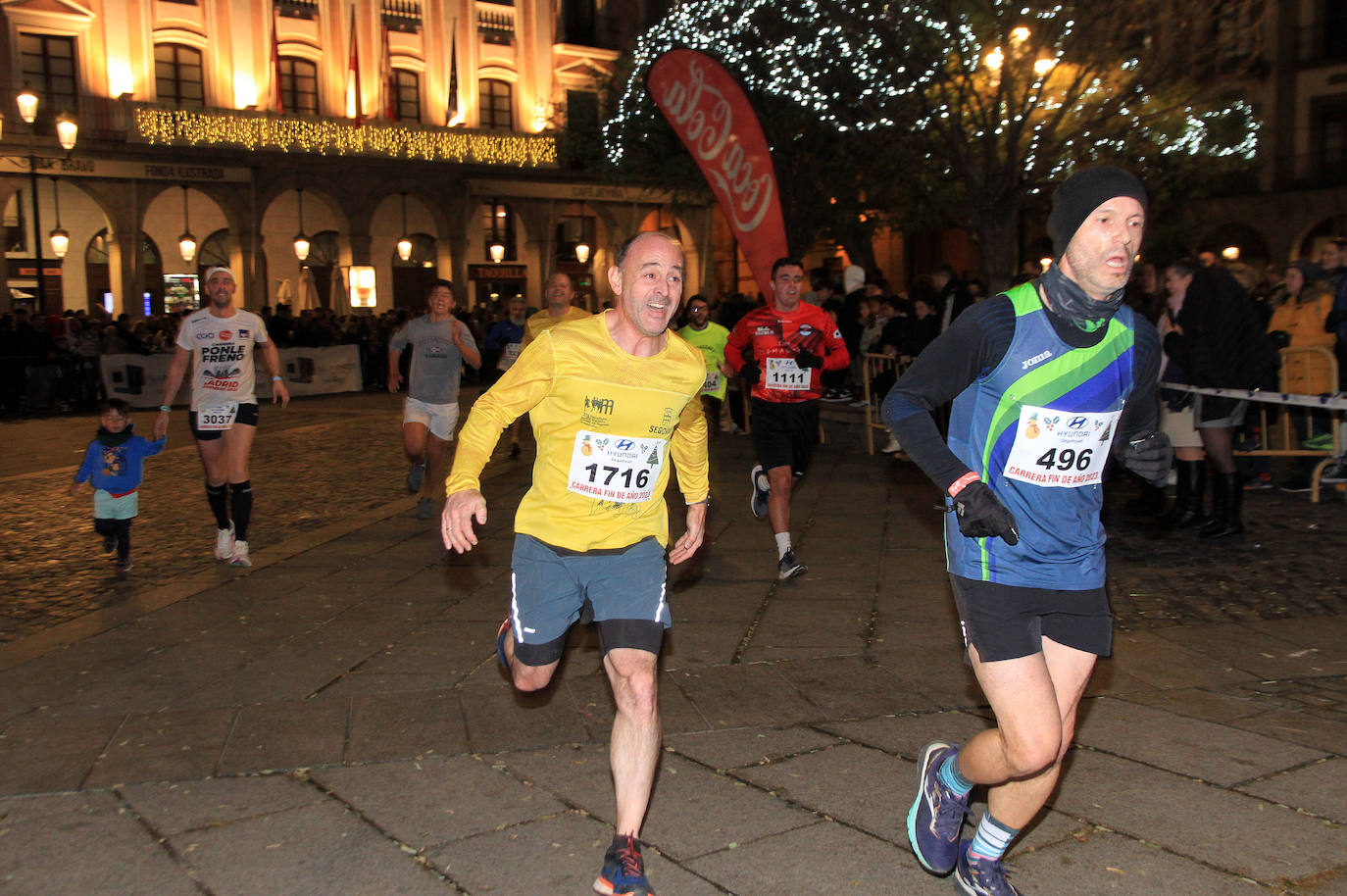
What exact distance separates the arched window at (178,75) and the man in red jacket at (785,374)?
90.7ft

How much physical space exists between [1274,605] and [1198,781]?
274cm

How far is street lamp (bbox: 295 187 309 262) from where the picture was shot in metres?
31.7

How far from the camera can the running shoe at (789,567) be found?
700 centimetres

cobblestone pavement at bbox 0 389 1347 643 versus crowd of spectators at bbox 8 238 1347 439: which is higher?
crowd of spectators at bbox 8 238 1347 439

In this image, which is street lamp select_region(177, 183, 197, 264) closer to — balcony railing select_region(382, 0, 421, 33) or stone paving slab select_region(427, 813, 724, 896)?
balcony railing select_region(382, 0, 421, 33)

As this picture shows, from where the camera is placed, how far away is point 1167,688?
4996 mm

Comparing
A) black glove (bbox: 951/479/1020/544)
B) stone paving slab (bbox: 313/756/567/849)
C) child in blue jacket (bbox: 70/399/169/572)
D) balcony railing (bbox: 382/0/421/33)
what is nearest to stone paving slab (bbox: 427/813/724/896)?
stone paving slab (bbox: 313/756/567/849)

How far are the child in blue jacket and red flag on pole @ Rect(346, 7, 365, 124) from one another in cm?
2622

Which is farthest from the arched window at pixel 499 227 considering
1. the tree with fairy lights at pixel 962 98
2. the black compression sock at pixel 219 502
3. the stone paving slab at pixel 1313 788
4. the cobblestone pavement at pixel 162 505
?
the stone paving slab at pixel 1313 788

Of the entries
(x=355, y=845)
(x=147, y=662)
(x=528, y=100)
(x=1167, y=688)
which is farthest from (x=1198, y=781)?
(x=528, y=100)

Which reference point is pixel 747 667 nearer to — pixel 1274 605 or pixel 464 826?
pixel 464 826

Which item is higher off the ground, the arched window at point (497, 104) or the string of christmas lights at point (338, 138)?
the arched window at point (497, 104)

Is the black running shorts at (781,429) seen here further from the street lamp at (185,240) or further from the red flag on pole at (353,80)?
the red flag on pole at (353,80)

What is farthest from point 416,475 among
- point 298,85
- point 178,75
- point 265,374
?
point 298,85
